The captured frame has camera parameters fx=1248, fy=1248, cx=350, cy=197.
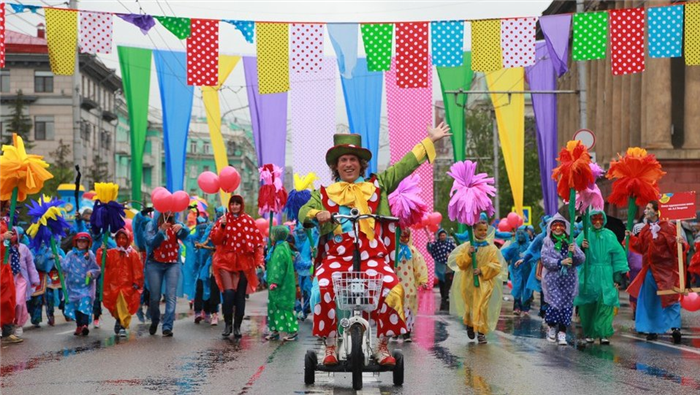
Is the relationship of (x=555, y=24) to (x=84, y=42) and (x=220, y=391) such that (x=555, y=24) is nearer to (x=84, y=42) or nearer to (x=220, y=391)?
(x=84, y=42)

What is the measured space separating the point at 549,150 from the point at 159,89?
9.40m

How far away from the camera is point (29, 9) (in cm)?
2069

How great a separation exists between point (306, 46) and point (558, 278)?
9.07 meters

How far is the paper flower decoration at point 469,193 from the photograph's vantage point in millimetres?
14352

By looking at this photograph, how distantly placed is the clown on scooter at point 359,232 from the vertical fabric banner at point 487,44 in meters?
12.5

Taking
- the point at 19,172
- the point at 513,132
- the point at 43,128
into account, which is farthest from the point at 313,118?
the point at 43,128

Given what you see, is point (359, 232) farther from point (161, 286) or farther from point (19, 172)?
point (161, 286)

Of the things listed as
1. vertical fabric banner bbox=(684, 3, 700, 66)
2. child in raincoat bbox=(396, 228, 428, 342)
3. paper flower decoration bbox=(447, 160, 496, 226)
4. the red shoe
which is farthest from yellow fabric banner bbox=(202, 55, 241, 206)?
the red shoe

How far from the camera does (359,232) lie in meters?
9.89

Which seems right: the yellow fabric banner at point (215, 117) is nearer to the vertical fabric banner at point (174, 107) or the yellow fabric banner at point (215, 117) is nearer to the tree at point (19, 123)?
the vertical fabric banner at point (174, 107)

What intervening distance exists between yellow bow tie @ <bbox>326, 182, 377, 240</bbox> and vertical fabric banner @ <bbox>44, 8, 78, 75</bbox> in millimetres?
12958

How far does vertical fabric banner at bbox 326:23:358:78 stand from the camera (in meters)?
23.6

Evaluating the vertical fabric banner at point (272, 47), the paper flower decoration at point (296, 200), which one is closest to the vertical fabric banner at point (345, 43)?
the vertical fabric banner at point (272, 47)

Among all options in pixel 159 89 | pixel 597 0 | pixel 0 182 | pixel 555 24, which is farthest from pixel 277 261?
pixel 597 0
